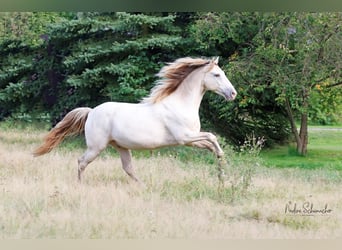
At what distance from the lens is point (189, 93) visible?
502cm

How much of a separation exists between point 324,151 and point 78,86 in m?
2.53

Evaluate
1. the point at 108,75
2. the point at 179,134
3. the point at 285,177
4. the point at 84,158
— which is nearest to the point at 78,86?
the point at 108,75

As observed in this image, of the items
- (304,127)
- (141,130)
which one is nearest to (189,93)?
(141,130)

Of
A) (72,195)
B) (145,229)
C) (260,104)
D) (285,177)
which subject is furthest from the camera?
(260,104)

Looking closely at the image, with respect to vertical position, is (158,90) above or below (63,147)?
above

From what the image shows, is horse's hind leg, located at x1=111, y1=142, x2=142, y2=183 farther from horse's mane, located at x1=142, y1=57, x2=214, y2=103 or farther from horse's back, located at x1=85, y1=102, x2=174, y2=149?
horse's mane, located at x1=142, y1=57, x2=214, y2=103

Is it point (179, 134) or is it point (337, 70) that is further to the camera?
point (337, 70)

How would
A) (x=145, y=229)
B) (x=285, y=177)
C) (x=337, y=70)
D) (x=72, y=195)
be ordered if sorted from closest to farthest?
(x=145, y=229)
(x=72, y=195)
(x=285, y=177)
(x=337, y=70)

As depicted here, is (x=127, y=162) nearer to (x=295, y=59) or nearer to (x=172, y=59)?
(x=172, y=59)

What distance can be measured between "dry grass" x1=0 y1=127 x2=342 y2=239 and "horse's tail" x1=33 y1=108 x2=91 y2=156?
0.71 feet

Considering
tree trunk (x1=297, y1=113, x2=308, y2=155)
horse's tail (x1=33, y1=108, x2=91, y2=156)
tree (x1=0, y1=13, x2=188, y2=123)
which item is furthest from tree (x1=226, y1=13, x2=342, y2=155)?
horse's tail (x1=33, y1=108, x2=91, y2=156)

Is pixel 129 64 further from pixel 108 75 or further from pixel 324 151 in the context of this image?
pixel 324 151

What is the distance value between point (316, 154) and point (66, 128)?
2.38 metres

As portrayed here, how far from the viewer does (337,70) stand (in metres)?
6.11
